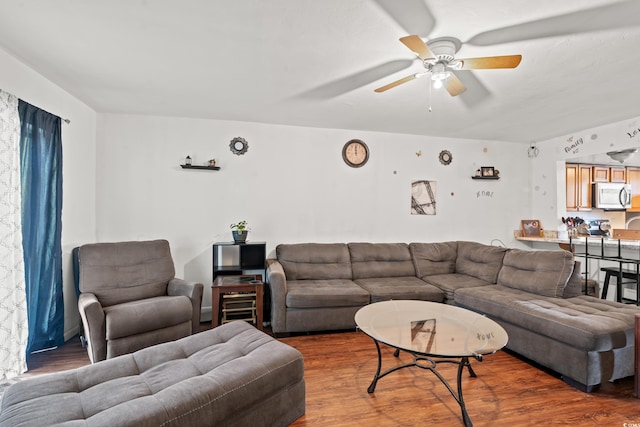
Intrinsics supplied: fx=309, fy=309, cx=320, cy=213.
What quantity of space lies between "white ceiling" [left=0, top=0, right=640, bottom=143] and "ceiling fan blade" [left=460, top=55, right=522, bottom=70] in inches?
6.8

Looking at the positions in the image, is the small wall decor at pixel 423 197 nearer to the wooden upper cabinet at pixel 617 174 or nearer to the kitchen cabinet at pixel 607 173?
the kitchen cabinet at pixel 607 173

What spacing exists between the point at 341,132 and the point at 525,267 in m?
2.70

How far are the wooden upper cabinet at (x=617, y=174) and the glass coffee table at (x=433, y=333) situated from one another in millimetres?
4826

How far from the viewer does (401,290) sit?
11.1 ft

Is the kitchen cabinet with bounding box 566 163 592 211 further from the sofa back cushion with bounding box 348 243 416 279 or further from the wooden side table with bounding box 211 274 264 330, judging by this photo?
the wooden side table with bounding box 211 274 264 330

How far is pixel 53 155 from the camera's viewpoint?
273 centimetres

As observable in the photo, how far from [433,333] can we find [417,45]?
1764 mm

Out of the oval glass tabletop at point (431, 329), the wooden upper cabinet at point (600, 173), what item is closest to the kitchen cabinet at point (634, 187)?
the wooden upper cabinet at point (600, 173)

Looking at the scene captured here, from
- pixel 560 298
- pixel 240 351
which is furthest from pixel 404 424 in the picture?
pixel 560 298

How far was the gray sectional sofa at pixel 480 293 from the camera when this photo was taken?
220 cm

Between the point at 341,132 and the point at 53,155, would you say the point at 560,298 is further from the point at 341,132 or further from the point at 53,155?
the point at 53,155

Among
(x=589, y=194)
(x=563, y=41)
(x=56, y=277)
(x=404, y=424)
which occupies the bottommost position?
(x=404, y=424)

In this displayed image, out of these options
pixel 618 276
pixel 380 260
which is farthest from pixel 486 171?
pixel 380 260

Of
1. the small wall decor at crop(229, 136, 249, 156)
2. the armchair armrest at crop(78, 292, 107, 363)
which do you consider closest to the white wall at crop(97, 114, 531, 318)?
the small wall decor at crop(229, 136, 249, 156)
